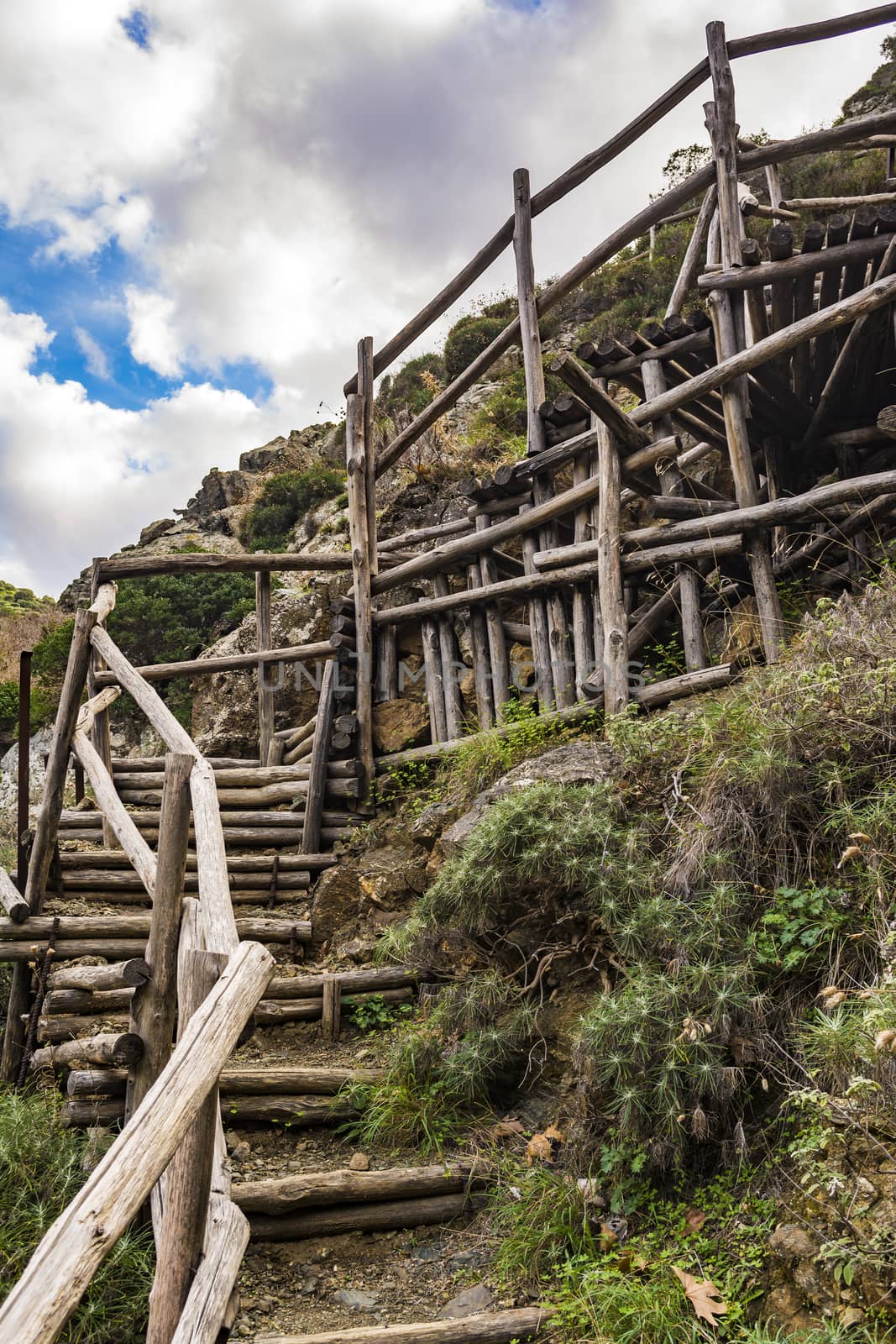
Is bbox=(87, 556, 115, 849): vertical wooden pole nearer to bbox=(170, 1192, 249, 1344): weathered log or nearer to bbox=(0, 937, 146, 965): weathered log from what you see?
bbox=(0, 937, 146, 965): weathered log

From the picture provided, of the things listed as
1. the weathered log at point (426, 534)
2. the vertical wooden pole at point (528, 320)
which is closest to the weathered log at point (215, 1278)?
the vertical wooden pole at point (528, 320)

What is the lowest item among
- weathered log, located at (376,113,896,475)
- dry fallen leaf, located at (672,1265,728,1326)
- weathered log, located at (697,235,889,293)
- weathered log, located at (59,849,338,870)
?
dry fallen leaf, located at (672,1265,728,1326)

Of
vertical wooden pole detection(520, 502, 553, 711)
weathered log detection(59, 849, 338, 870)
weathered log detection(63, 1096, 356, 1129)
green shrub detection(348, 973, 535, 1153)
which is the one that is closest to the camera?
green shrub detection(348, 973, 535, 1153)

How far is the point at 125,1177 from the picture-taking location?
1801 mm

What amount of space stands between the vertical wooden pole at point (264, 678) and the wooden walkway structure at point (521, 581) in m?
0.03

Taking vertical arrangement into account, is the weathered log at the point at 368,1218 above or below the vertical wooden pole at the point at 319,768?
below

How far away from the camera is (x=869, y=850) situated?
332 cm

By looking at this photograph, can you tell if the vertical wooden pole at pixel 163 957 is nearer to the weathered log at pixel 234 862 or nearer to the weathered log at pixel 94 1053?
the weathered log at pixel 94 1053

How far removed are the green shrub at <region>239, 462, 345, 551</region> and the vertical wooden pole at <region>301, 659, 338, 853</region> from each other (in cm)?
1202

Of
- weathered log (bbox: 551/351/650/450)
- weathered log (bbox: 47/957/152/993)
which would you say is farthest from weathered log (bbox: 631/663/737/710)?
weathered log (bbox: 47/957/152/993)

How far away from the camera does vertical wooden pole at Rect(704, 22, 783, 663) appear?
593 cm

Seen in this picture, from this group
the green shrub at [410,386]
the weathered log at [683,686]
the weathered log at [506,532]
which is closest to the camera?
the weathered log at [683,686]

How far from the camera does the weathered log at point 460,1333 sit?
293cm

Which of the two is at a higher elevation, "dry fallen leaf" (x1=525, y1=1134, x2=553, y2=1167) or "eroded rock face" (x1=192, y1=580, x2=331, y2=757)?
"eroded rock face" (x1=192, y1=580, x2=331, y2=757)
